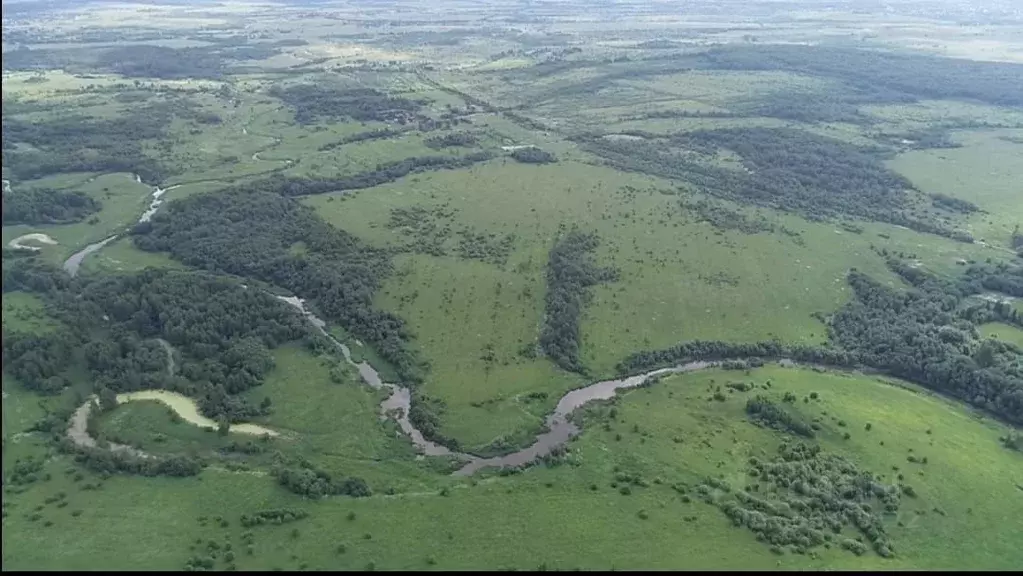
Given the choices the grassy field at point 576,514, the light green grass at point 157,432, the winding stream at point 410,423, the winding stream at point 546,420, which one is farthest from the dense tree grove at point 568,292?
the light green grass at point 157,432

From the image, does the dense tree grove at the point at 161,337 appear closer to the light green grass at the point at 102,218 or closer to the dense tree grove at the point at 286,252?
the dense tree grove at the point at 286,252

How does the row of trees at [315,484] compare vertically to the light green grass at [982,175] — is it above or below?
below

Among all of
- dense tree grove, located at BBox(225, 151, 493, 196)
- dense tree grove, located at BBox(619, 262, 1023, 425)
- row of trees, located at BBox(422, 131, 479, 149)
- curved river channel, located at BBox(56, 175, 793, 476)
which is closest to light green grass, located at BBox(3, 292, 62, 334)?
curved river channel, located at BBox(56, 175, 793, 476)

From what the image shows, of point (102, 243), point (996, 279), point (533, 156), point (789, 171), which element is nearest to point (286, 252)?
point (102, 243)

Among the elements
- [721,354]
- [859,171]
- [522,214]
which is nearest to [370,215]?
[522,214]

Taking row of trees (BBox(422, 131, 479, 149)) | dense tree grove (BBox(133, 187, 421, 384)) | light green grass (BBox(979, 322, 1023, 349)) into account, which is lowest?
light green grass (BBox(979, 322, 1023, 349))

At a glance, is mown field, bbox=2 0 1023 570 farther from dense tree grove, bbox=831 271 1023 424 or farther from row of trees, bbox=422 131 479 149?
dense tree grove, bbox=831 271 1023 424

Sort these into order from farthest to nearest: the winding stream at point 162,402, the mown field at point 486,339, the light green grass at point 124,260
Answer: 1. the light green grass at point 124,260
2. the winding stream at point 162,402
3. the mown field at point 486,339

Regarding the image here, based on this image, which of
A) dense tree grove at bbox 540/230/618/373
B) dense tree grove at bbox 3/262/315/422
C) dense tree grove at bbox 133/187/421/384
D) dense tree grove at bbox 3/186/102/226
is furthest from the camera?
dense tree grove at bbox 3/186/102/226
